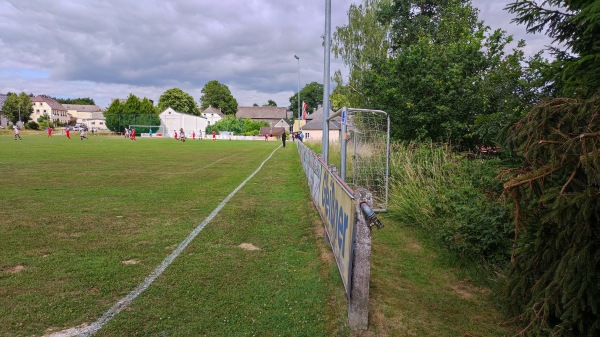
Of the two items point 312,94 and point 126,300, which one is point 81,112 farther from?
point 126,300

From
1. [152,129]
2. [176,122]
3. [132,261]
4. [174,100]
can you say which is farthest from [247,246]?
[174,100]

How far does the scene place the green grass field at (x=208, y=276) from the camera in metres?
3.70

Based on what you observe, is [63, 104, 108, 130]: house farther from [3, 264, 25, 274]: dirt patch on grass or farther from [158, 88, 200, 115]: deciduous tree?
[3, 264, 25, 274]: dirt patch on grass

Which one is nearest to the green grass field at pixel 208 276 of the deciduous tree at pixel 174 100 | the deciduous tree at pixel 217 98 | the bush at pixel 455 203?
the bush at pixel 455 203

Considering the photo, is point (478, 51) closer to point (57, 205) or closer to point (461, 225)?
point (461, 225)

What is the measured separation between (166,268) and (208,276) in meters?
0.60

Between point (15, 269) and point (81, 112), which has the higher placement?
point (81, 112)

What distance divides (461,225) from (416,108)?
365 inches

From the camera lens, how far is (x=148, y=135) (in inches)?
2970

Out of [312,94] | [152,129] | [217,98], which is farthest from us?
[312,94]

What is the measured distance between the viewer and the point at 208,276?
4.82 m

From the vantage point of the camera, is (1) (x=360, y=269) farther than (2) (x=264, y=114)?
No

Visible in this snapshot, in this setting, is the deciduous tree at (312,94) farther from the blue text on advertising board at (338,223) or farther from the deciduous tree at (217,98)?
the blue text on advertising board at (338,223)

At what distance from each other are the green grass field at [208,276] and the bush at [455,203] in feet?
1.35
